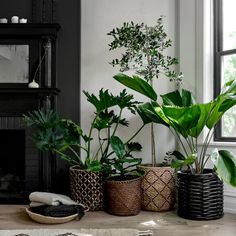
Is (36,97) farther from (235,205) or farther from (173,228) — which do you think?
(235,205)

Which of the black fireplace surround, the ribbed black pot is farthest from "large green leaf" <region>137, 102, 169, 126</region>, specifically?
the black fireplace surround

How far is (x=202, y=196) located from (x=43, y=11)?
7.18ft

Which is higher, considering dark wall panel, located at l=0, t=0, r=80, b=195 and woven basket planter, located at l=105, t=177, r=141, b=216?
dark wall panel, located at l=0, t=0, r=80, b=195

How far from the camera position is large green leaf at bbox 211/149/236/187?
1.77 m

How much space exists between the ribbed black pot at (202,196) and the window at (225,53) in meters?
0.52

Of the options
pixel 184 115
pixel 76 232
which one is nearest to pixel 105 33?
pixel 184 115

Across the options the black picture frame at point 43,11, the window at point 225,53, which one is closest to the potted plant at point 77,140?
the window at point 225,53

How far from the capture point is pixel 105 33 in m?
2.83

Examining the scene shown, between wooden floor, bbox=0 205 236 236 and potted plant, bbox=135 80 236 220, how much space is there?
89 millimetres

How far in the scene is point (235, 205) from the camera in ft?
7.81

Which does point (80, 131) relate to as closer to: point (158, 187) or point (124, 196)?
point (124, 196)

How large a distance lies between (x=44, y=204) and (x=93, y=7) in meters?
1.87

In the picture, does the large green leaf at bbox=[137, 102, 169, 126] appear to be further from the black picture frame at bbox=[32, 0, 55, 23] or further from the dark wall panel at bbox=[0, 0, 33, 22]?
the dark wall panel at bbox=[0, 0, 33, 22]

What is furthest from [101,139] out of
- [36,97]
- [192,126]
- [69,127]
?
[192,126]
